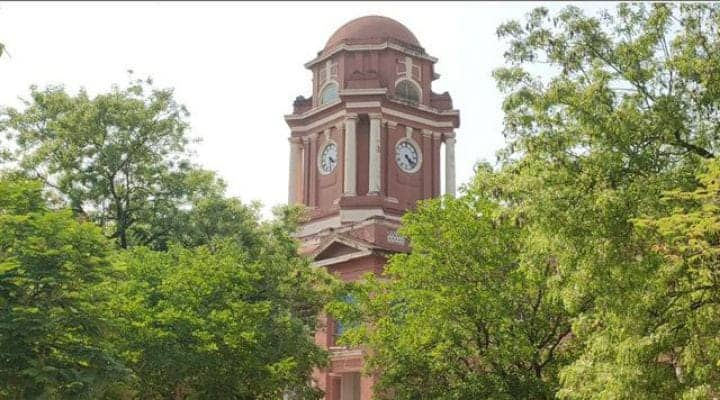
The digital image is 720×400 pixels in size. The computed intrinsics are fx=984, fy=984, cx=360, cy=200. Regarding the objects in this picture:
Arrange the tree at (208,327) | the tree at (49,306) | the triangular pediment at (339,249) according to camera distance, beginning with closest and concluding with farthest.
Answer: the tree at (49,306)
the tree at (208,327)
the triangular pediment at (339,249)

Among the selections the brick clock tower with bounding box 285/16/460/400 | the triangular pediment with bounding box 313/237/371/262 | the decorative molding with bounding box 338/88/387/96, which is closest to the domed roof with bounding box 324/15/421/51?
the brick clock tower with bounding box 285/16/460/400

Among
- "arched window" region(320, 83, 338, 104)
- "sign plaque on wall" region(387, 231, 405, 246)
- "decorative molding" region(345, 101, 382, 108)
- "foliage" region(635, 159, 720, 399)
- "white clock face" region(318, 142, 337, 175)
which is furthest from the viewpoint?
"arched window" region(320, 83, 338, 104)

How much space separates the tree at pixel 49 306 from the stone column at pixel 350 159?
29863mm

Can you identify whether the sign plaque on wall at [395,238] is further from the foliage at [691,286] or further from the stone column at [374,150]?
the foliage at [691,286]

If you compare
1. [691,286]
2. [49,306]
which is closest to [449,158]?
[49,306]

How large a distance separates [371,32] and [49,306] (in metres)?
37.5

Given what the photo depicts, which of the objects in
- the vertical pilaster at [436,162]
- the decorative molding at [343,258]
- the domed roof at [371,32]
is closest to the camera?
the decorative molding at [343,258]

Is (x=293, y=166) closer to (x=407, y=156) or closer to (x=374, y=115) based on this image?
(x=374, y=115)

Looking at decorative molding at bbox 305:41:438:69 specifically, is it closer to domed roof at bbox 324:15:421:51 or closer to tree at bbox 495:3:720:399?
domed roof at bbox 324:15:421:51

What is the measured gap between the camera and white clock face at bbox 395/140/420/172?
53.2 metres

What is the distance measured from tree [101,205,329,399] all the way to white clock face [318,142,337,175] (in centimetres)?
2324

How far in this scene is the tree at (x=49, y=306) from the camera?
19.4 m

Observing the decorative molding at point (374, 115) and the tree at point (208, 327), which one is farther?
the decorative molding at point (374, 115)

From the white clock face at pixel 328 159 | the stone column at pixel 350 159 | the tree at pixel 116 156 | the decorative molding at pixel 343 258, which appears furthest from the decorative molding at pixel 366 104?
the tree at pixel 116 156
